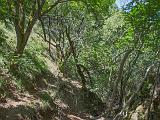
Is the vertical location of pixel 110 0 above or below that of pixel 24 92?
above

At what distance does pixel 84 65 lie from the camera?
24.1m

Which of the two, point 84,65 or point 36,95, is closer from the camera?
point 36,95

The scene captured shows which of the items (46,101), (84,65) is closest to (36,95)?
(46,101)

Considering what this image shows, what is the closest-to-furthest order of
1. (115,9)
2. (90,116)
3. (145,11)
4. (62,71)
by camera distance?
(145,11)
(90,116)
(62,71)
(115,9)

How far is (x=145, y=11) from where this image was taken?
1380 centimetres

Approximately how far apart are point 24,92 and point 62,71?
9898 mm

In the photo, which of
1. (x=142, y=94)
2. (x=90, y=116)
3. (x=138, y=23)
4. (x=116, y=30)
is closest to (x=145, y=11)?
(x=138, y=23)

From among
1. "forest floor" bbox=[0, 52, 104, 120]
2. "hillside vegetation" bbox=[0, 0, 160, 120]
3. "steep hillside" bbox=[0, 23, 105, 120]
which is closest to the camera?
"forest floor" bbox=[0, 52, 104, 120]

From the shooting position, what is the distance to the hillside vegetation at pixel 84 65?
13602mm

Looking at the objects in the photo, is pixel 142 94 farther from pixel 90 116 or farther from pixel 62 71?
pixel 62 71

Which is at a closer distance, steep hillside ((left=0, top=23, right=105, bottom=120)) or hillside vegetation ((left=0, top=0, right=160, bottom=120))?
steep hillside ((left=0, top=23, right=105, bottom=120))

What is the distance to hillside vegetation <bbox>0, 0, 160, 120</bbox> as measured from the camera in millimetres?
13602

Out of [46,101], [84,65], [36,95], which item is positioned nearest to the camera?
[46,101]

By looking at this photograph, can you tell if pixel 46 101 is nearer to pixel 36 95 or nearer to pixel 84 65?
pixel 36 95
